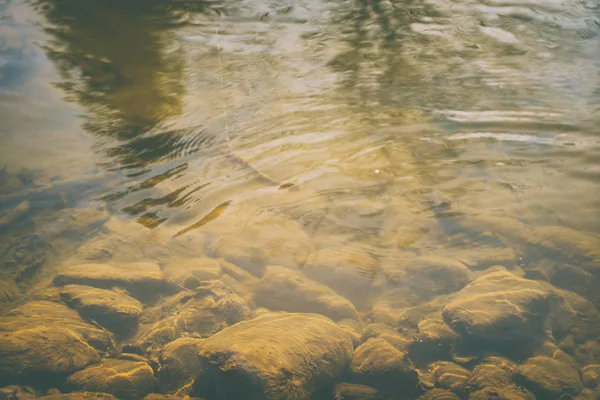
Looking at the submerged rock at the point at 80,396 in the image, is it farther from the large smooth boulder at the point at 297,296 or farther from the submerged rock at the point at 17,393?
the large smooth boulder at the point at 297,296

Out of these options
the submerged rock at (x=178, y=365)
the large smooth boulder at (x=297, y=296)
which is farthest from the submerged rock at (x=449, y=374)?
the submerged rock at (x=178, y=365)

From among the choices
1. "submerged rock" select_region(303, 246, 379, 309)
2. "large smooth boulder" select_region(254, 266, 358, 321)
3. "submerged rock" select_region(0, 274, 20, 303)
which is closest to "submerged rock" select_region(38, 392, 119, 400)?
"submerged rock" select_region(0, 274, 20, 303)

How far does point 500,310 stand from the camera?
405cm

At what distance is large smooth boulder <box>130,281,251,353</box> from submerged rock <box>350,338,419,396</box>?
1.09 metres

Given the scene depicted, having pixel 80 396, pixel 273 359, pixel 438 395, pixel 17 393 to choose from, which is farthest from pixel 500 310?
pixel 17 393

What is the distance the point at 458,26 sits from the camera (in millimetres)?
9055

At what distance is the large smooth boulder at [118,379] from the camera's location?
3.42 meters

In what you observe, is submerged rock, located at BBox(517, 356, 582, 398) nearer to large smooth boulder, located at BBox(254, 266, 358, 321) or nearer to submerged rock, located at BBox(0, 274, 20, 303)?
large smooth boulder, located at BBox(254, 266, 358, 321)

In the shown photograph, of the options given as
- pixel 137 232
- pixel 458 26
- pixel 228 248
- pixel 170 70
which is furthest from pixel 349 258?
pixel 458 26

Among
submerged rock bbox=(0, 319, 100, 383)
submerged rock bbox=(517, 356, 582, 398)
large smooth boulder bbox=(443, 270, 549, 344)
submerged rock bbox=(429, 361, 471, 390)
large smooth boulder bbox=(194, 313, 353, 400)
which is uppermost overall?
submerged rock bbox=(0, 319, 100, 383)

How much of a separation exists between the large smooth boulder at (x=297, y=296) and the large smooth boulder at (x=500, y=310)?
36.2 inches

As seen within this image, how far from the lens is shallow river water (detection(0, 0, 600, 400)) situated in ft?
11.9

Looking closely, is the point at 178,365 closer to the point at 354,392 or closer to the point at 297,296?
the point at 297,296

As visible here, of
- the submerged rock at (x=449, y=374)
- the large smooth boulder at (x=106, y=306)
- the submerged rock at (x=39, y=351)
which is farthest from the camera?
the large smooth boulder at (x=106, y=306)
